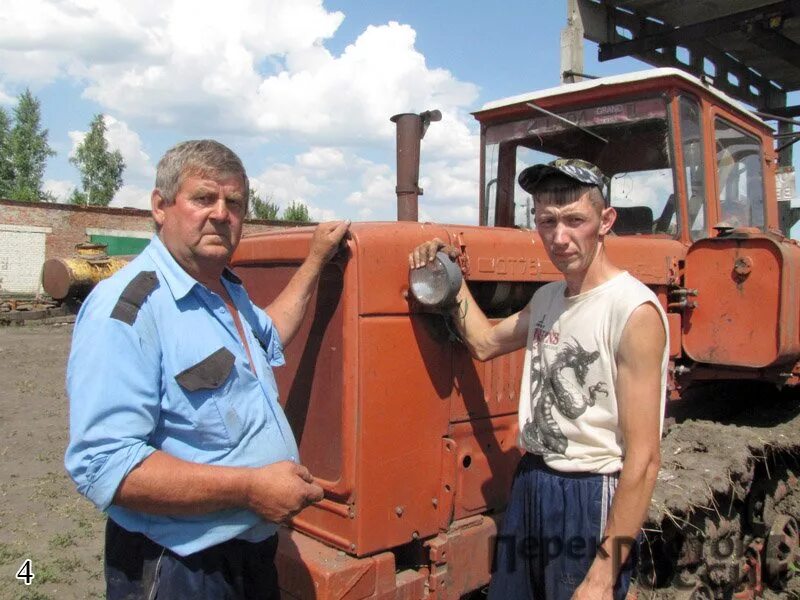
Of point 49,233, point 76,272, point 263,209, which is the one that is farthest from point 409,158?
point 263,209

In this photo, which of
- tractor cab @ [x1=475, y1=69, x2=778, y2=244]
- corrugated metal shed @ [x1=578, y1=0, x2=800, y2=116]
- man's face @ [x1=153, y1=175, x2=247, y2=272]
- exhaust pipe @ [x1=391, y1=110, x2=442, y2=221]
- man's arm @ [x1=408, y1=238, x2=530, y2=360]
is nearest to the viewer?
man's face @ [x1=153, y1=175, x2=247, y2=272]

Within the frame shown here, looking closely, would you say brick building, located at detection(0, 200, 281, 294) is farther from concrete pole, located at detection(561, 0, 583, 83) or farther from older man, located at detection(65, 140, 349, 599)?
older man, located at detection(65, 140, 349, 599)

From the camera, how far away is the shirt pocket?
1738 mm

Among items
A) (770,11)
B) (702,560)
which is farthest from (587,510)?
(770,11)

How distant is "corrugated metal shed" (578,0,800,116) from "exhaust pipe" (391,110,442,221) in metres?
3.09

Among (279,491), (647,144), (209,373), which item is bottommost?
(279,491)

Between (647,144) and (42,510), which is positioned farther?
(42,510)

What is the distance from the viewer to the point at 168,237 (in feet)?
6.27

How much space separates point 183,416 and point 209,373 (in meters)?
0.12

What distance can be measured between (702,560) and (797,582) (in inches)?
43.1

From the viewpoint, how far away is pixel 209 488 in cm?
166

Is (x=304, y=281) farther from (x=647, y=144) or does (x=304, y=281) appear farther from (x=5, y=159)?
(x=5, y=159)

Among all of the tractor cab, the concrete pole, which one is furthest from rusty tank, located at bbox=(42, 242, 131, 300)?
the tractor cab

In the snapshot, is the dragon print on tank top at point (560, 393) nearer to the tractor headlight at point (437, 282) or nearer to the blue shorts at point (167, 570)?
the tractor headlight at point (437, 282)
